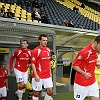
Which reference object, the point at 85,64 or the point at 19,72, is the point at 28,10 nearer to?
the point at 19,72

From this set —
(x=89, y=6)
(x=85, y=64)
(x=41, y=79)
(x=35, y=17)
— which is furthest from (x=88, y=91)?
(x=89, y=6)

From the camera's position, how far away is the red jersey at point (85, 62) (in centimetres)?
341

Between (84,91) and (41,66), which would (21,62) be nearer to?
(41,66)

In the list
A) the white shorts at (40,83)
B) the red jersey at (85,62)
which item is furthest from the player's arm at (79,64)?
the white shorts at (40,83)

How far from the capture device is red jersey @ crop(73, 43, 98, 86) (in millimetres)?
3414

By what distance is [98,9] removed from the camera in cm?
2731

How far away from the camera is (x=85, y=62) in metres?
3.47

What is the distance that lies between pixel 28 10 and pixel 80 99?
10.3 m

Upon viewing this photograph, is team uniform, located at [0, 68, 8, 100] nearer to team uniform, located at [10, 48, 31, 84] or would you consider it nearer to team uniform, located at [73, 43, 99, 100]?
team uniform, located at [10, 48, 31, 84]

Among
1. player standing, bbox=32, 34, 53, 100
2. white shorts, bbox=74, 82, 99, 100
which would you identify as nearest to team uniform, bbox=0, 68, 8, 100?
player standing, bbox=32, 34, 53, 100

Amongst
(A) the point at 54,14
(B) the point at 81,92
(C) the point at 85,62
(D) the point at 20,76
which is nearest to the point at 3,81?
(D) the point at 20,76

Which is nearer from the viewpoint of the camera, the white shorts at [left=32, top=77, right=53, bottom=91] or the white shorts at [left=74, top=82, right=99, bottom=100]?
the white shorts at [left=74, top=82, right=99, bottom=100]

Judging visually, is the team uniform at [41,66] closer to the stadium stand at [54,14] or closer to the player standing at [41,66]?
the player standing at [41,66]

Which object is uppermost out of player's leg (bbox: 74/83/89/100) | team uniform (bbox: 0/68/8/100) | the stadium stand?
the stadium stand
